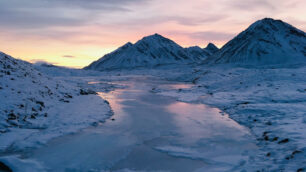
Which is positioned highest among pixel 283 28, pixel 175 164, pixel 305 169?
pixel 283 28

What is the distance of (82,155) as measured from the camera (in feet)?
27.4

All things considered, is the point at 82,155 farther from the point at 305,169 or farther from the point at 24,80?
the point at 24,80

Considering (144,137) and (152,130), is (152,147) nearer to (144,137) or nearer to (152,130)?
(144,137)

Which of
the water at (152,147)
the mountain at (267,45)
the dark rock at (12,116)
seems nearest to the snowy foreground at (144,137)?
the water at (152,147)

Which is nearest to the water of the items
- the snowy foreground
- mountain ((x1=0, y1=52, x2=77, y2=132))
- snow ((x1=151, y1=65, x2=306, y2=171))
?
the snowy foreground

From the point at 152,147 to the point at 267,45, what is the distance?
15123cm

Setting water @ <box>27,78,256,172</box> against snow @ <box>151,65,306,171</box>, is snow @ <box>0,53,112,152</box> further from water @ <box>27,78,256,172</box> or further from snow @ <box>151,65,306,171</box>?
snow @ <box>151,65,306,171</box>

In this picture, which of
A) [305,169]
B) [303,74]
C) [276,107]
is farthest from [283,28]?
[305,169]

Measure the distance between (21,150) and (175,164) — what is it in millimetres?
5781

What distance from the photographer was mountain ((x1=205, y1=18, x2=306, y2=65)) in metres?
126

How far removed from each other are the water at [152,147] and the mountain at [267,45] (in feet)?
405

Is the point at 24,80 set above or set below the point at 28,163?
above

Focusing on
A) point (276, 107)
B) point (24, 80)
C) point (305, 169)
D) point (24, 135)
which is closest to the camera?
point (305, 169)

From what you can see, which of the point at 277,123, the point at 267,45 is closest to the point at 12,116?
the point at 277,123
